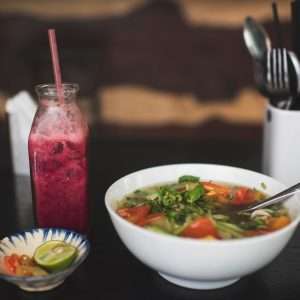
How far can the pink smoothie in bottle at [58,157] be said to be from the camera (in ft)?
3.83

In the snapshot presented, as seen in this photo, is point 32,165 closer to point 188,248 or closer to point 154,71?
point 188,248

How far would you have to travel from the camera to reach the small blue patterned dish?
0.95 meters

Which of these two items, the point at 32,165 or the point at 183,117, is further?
the point at 183,117

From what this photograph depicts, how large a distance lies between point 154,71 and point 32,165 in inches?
78.0

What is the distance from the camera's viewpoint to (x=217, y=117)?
10.4 feet

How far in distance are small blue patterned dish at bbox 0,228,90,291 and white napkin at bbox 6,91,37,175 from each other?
55 centimetres

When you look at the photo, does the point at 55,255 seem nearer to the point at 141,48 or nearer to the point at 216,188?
the point at 216,188

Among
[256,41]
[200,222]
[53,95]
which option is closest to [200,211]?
[200,222]

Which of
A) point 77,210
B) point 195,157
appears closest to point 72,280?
point 77,210

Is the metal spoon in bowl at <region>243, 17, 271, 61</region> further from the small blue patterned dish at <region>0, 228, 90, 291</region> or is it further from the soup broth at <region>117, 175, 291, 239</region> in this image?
the small blue patterned dish at <region>0, 228, 90, 291</region>

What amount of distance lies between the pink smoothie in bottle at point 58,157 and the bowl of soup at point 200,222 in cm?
12

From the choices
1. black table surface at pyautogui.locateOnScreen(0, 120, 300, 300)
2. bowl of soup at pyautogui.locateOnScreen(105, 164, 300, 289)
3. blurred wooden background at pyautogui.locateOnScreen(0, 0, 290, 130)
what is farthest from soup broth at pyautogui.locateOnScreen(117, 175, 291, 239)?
blurred wooden background at pyautogui.locateOnScreen(0, 0, 290, 130)

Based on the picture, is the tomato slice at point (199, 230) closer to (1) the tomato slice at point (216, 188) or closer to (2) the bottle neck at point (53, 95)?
(1) the tomato slice at point (216, 188)

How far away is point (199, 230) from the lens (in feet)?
3.17
